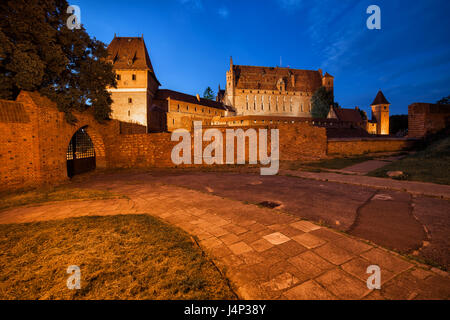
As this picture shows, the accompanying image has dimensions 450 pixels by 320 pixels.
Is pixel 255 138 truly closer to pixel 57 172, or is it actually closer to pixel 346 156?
pixel 346 156

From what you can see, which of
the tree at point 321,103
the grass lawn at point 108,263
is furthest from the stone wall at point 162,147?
the tree at point 321,103

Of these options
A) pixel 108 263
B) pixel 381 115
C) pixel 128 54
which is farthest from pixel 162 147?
pixel 381 115

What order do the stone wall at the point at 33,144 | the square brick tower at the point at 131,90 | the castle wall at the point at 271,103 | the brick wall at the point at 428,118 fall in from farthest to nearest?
1. the castle wall at the point at 271,103
2. the square brick tower at the point at 131,90
3. the brick wall at the point at 428,118
4. the stone wall at the point at 33,144

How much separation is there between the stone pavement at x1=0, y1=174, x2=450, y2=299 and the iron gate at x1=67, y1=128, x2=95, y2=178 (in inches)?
338

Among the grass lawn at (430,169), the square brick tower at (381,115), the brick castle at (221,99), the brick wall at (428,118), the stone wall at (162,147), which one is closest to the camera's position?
the grass lawn at (430,169)

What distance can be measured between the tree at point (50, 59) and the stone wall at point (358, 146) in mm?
16857

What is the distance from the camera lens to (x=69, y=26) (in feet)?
34.4

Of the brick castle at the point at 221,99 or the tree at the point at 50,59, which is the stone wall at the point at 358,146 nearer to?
the tree at the point at 50,59

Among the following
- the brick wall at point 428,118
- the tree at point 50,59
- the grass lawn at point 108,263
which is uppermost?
the tree at point 50,59

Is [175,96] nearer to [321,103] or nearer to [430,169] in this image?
[321,103]

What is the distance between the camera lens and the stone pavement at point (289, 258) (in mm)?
1721

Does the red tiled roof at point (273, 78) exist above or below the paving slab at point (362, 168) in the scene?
above
